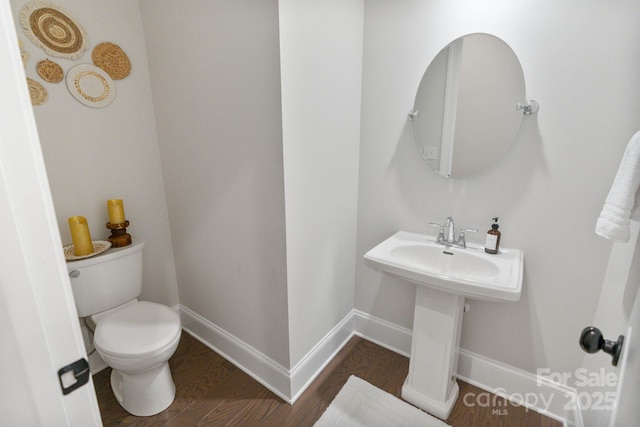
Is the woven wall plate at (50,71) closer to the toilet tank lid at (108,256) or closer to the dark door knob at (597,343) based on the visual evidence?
the toilet tank lid at (108,256)

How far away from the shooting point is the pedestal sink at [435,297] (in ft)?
4.45

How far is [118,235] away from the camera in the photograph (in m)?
1.69

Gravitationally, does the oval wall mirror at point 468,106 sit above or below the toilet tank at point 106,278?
above

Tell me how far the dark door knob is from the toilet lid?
1541 millimetres

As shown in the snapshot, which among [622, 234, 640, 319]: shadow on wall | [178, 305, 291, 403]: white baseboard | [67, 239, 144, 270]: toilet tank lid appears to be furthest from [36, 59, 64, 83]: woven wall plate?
[622, 234, 640, 319]: shadow on wall

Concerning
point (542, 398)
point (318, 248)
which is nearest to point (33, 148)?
point (318, 248)

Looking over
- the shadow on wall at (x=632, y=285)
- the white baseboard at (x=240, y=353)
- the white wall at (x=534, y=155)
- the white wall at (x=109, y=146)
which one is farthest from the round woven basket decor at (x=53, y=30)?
the shadow on wall at (x=632, y=285)

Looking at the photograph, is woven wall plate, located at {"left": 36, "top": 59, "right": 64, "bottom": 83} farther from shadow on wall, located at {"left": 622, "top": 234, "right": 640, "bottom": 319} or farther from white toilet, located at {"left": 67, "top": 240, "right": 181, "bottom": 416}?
shadow on wall, located at {"left": 622, "top": 234, "right": 640, "bottom": 319}

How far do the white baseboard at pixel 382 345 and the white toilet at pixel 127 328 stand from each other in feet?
1.29

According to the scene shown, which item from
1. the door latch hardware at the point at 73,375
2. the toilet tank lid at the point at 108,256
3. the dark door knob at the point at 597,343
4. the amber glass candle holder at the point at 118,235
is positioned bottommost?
the toilet tank lid at the point at 108,256

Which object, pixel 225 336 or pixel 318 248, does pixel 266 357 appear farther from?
pixel 318 248

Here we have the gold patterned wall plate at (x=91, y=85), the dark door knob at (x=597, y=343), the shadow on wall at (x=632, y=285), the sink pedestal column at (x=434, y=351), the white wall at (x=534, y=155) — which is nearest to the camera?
the dark door knob at (x=597, y=343)

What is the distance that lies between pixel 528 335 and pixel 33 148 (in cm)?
195

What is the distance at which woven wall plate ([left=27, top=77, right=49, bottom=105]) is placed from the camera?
1.41 m
